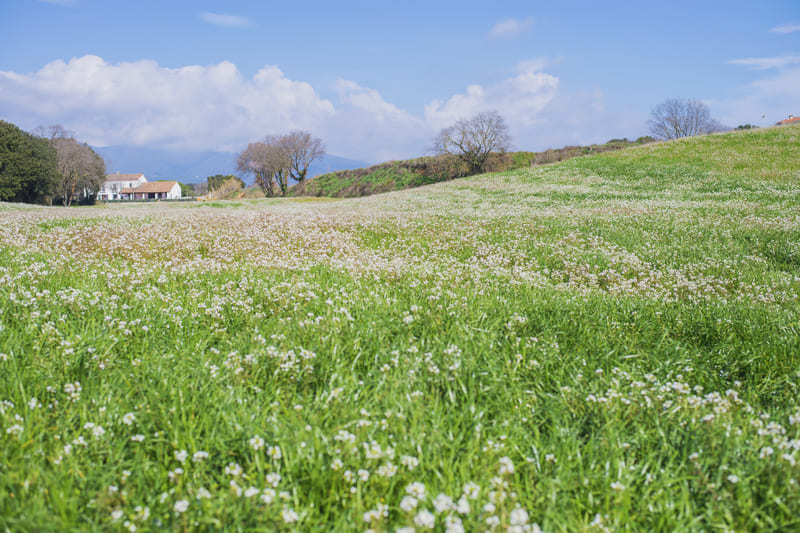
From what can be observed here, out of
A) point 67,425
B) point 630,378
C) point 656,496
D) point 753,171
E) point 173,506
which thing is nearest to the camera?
point 173,506

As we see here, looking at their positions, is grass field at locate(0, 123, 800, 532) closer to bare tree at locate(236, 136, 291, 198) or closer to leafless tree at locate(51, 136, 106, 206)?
bare tree at locate(236, 136, 291, 198)

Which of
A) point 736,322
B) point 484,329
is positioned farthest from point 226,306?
point 736,322

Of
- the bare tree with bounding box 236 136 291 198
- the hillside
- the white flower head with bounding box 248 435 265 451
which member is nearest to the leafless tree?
the bare tree with bounding box 236 136 291 198

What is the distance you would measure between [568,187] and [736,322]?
28.8 metres

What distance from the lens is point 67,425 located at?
316cm

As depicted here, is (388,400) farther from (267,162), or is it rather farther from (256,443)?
(267,162)

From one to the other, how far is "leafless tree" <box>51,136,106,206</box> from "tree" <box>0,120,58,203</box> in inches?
550

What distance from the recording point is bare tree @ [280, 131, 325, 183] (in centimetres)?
8925

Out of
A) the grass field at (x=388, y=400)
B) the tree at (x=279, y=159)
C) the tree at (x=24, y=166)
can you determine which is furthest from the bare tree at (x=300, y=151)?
the grass field at (x=388, y=400)

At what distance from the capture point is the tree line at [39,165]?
2539 inches

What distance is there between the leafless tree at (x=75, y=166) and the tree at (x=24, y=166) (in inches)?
550

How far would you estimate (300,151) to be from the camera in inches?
3543

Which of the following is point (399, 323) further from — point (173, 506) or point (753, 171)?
point (753, 171)

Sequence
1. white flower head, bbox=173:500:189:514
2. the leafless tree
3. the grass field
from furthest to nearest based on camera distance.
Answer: the leafless tree < the grass field < white flower head, bbox=173:500:189:514
